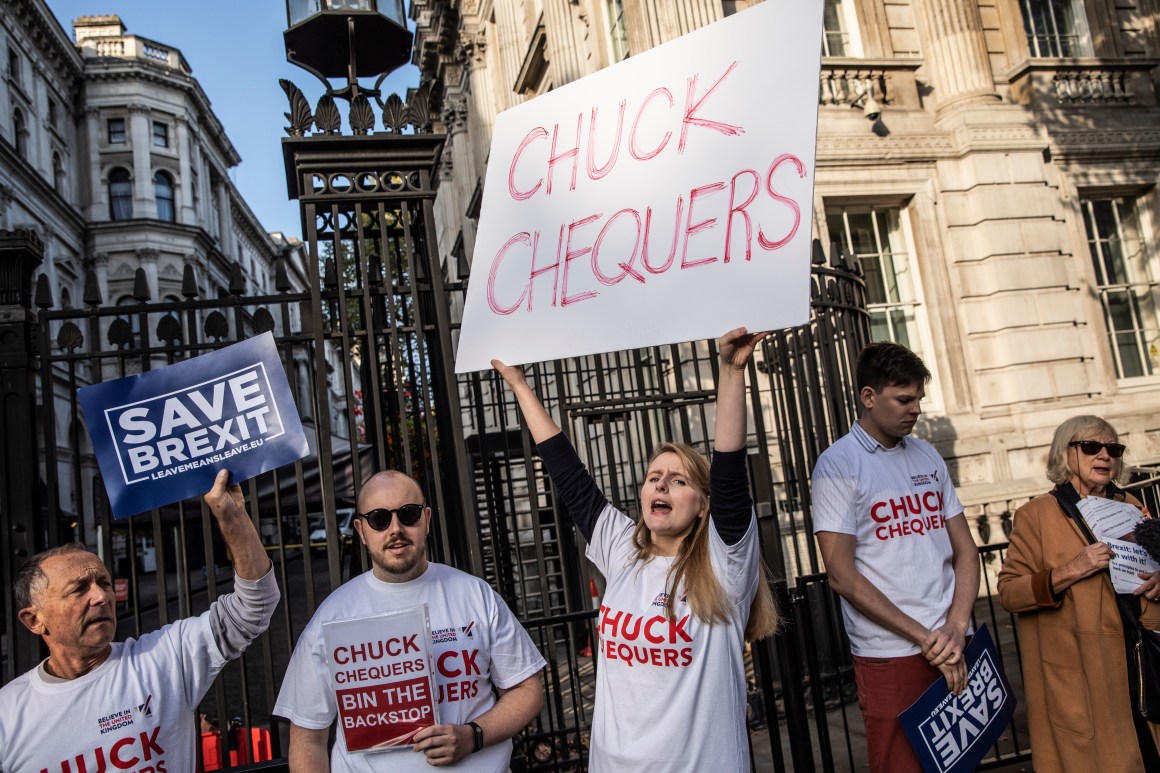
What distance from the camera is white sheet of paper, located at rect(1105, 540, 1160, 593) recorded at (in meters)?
3.67

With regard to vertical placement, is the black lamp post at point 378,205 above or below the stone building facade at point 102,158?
below

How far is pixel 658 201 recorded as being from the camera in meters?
2.91

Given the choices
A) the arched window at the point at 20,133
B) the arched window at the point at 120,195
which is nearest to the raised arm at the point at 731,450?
the arched window at the point at 20,133

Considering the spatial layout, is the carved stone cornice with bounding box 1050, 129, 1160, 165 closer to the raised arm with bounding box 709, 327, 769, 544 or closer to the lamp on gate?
the lamp on gate

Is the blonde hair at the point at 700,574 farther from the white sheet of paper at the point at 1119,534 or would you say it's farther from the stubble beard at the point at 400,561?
the white sheet of paper at the point at 1119,534

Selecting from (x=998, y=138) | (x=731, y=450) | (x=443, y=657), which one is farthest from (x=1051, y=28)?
(x=443, y=657)

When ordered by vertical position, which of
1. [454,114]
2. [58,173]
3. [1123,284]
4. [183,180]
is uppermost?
[183,180]

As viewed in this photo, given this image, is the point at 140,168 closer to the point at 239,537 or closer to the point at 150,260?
the point at 150,260

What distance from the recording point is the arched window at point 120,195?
47.5m

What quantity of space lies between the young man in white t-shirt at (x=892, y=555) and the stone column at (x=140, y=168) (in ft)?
169

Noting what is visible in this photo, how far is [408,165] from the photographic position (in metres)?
4.14

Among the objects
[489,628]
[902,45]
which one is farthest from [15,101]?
[489,628]

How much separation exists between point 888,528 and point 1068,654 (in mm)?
1220

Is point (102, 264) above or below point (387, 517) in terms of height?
above
